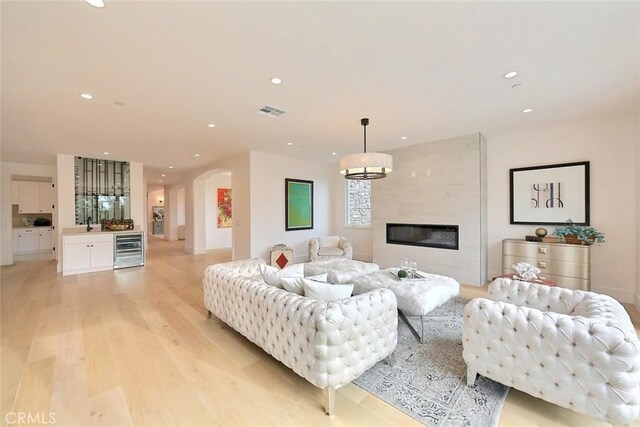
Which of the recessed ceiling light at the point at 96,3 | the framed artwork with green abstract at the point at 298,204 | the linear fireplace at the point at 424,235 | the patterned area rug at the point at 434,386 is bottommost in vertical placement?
the patterned area rug at the point at 434,386

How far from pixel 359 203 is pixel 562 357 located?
623 cm

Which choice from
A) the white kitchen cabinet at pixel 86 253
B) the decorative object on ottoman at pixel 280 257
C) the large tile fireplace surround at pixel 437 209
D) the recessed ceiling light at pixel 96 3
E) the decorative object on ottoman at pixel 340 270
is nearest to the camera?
the recessed ceiling light at pixel 96 3

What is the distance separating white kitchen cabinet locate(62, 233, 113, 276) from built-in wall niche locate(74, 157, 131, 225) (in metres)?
0.92

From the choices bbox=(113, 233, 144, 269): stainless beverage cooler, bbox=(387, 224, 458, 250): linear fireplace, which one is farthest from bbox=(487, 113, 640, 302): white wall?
bbox=(113, 233, 144, 269): stainless beverage cooler

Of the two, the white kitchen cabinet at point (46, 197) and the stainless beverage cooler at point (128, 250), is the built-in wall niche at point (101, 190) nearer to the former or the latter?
the stainless beverage cooler at point (128, 250)

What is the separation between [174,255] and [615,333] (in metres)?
9.32

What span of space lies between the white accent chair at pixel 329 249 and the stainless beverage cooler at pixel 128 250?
14.5 feet

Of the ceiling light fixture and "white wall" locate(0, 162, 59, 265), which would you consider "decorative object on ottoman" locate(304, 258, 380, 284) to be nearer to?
the ceiling light fixture

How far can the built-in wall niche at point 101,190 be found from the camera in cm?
661

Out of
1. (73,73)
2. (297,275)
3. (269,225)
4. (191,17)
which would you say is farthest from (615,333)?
(269,225)

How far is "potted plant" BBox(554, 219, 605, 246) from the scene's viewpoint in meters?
3.94

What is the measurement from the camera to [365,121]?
409cm

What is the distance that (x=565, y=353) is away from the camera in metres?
1.68

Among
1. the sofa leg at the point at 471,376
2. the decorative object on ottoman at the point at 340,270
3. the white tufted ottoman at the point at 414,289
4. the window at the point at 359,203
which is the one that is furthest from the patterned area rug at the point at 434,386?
the window at the point at 359,203
